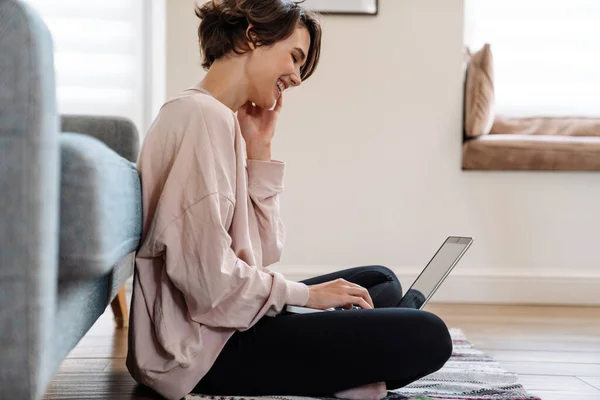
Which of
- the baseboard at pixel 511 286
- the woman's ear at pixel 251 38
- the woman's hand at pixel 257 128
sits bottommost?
the baseboard at pixel 511 286

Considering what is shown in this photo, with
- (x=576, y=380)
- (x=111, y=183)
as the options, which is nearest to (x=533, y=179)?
(x=576, y=380)

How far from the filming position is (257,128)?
63.7 inches

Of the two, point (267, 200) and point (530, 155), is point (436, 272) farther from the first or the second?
point (530, 155)

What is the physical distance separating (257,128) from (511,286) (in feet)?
5.56

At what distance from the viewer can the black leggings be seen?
133 centimetres

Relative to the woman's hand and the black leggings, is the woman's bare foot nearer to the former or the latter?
the black leggings

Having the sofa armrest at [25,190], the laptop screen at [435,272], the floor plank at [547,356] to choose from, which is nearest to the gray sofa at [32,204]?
the sofa armrest at [25,190]

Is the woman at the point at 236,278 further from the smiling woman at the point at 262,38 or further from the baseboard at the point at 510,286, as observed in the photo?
the baseboard at the point at 510,286

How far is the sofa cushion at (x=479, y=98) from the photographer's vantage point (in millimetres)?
2951

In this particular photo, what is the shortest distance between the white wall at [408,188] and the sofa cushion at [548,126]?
25 cm

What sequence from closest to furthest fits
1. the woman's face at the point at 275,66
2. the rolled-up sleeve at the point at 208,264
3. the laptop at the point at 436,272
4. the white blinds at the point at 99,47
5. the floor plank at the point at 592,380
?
the rolled-up sleeve at the point at 208,264 → the woman's face at the point at 275,66 → the laptop at the point at 436,272 → the floor plank at the point at 592,380 → the white blinds at the point at 99,47

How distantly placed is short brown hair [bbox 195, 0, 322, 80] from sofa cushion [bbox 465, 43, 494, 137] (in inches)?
62.9

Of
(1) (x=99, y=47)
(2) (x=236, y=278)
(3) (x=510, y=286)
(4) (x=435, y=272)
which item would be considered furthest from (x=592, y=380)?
(1) (x=99, y=47)

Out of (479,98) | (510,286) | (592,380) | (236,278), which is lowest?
(510,286)
